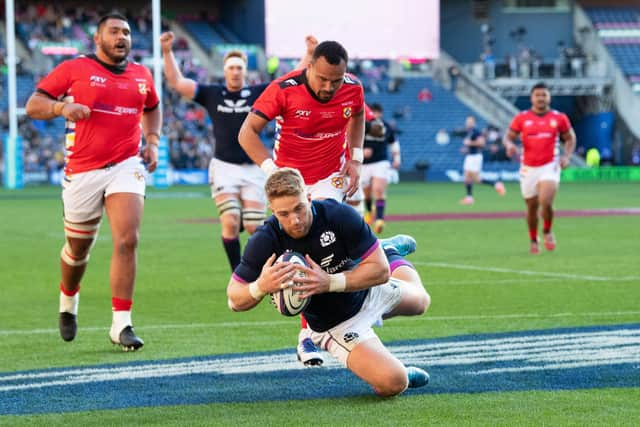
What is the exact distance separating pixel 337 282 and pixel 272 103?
296 centimetres

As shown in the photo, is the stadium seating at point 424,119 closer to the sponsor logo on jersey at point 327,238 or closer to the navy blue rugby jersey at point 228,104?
the navy blue rugby jersey at point 228,104

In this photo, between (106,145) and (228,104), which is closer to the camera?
(106,145)

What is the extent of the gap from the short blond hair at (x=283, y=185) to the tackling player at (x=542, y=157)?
452 inches

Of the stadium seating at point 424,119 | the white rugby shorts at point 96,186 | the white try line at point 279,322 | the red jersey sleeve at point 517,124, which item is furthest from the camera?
the stadium seating at point 424,119

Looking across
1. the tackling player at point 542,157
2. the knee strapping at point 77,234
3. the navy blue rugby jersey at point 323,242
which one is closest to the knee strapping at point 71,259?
the knee strapping at point 77,234

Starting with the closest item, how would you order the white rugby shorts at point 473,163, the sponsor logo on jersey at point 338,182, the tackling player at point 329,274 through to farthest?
the tackling player at point 329,274 → the sponsor logo on jersey at point 338,182 → the white rugby shorts at point 473,163

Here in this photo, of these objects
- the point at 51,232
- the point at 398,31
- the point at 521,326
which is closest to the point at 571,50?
the point at 398,31

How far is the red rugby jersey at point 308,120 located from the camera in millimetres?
9711

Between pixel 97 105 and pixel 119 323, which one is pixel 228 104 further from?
pixel 119 323

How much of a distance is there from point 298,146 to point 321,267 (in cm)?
297

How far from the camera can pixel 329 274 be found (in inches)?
282

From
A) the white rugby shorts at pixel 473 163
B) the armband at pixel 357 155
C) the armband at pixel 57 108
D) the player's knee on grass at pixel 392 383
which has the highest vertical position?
the armband at pixel 57 108

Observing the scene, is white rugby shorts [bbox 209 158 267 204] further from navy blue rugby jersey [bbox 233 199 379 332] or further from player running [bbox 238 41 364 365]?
navy blue rugby jersey [bbox 233 199 379 332]

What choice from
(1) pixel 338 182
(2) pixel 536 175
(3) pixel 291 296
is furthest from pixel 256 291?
→ (2) pixel 536 175
